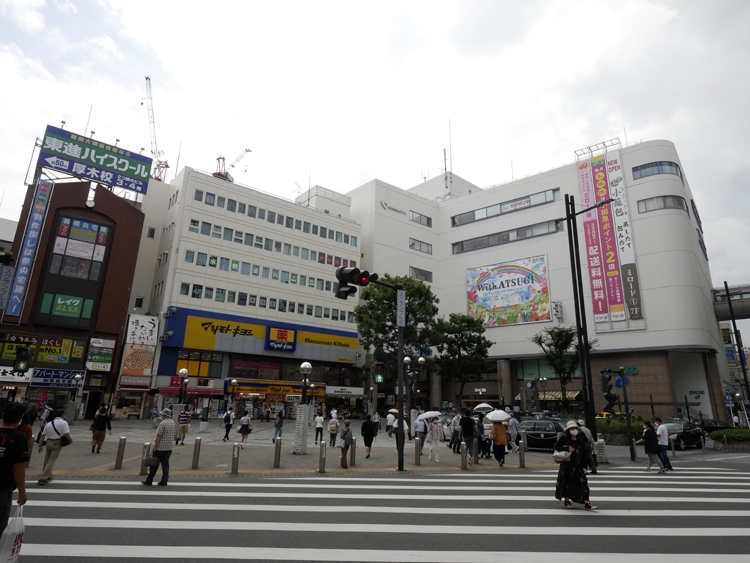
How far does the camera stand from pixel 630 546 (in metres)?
5.76

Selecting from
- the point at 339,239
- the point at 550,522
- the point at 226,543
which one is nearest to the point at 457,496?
the point at 550,522

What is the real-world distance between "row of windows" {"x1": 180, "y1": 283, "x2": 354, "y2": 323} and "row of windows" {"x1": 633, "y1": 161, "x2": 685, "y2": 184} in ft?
107

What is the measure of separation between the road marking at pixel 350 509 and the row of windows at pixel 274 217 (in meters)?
39.7

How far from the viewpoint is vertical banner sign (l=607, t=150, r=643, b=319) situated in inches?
1699

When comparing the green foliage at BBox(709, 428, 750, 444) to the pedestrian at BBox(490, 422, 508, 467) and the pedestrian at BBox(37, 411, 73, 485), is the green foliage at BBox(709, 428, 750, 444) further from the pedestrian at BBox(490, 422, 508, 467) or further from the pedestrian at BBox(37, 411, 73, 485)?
the pedestrian at BBox(37, 411, 73, 485)

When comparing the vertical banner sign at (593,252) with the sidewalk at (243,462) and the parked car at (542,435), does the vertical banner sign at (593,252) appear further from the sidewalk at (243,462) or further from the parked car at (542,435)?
the sidewalk at (243,462)

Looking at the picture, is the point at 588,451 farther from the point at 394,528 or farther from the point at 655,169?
the point at 655,169

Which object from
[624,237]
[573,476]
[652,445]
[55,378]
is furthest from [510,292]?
[573,476]

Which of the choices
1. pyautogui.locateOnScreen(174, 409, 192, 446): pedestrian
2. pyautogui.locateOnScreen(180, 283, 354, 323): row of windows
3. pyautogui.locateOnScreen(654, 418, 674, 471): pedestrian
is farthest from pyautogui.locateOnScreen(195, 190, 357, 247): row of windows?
pyautogui.locateOnScreen(654, 418, 674, 471): pedestrian

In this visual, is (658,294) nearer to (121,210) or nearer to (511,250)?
(511,250)

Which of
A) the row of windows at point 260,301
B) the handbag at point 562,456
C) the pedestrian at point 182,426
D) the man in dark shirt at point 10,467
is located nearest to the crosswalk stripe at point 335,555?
the man in dark shirt at point 10,467

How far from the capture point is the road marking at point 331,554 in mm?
5176

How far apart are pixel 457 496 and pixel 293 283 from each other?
134ft

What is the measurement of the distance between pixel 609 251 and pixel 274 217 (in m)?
35.1
